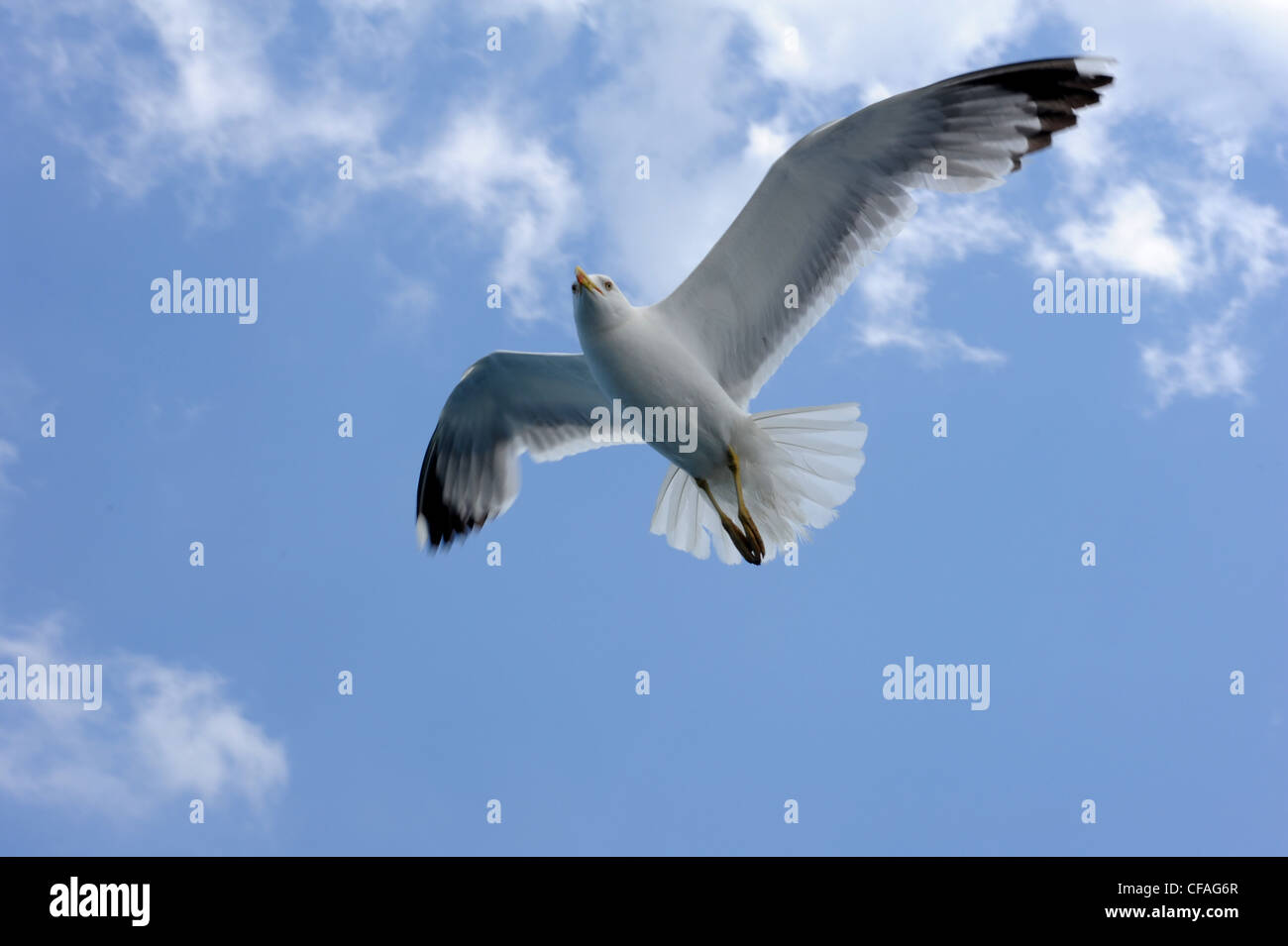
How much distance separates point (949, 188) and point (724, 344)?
3.44 feet

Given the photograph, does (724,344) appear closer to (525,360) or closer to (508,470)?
(525,360)

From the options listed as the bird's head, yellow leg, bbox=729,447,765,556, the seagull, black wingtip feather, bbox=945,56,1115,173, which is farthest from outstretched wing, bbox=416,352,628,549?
black wingtip feather, bbox=945,56,1115,173

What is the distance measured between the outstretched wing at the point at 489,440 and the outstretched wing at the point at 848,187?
0.77 meters

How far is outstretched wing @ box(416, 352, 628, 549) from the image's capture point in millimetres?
5348

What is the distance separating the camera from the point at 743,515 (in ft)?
15.4

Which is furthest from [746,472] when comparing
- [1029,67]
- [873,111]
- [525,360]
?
[1029,67]

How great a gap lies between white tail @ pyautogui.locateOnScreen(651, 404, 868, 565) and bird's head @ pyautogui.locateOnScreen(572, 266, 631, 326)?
66 centimetres

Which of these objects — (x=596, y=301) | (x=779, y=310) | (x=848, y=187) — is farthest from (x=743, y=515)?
(x=848, y=187)

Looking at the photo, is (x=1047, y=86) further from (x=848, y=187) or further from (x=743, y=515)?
(x=743, y=515)

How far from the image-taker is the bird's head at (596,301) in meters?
4.55

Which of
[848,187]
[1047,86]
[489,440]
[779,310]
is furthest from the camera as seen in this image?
[489,440]

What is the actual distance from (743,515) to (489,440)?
1439mm

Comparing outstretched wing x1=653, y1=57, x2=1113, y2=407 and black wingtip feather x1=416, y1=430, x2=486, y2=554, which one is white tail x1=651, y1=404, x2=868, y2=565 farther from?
black wingtip feather x1=416, y1=430, x2=486, y2=554
